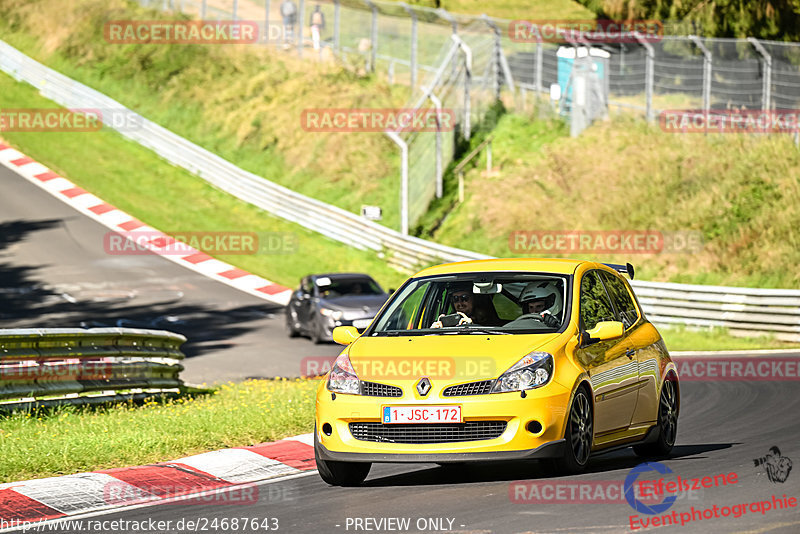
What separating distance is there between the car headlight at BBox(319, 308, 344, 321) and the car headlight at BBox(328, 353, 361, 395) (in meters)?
13.7

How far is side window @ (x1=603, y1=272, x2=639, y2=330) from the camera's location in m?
10.1

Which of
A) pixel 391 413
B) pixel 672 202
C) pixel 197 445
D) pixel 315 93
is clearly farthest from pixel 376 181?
pixel 391 413

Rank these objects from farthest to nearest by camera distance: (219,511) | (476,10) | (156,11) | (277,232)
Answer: (476,10), (156,11), (277,232), (219,511)

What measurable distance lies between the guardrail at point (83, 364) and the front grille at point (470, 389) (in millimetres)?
5703

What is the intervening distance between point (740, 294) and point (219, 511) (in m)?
17.4

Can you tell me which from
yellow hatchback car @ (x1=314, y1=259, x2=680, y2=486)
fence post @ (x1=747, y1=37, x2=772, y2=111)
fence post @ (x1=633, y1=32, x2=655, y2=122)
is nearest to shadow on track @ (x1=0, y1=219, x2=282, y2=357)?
fence post @ (x1=633, y1=32, x2=655, y2=122)

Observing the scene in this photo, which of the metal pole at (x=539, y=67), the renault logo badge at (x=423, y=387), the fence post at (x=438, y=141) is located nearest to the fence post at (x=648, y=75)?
the metal pole at (x=539, y=67)

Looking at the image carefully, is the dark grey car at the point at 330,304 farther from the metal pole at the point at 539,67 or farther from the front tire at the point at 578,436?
the metal pole at the point at 539,67

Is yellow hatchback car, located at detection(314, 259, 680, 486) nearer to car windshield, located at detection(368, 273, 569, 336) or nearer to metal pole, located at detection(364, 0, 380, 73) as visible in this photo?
car windshield, located at detection(368, 273, 569, 336)

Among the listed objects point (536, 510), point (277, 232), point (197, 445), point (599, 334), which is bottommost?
point (277, 232)

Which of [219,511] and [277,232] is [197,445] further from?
[277,232]

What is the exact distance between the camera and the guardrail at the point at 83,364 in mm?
12633

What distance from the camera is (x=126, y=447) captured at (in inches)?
410

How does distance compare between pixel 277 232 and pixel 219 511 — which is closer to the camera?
pixel 219 511
